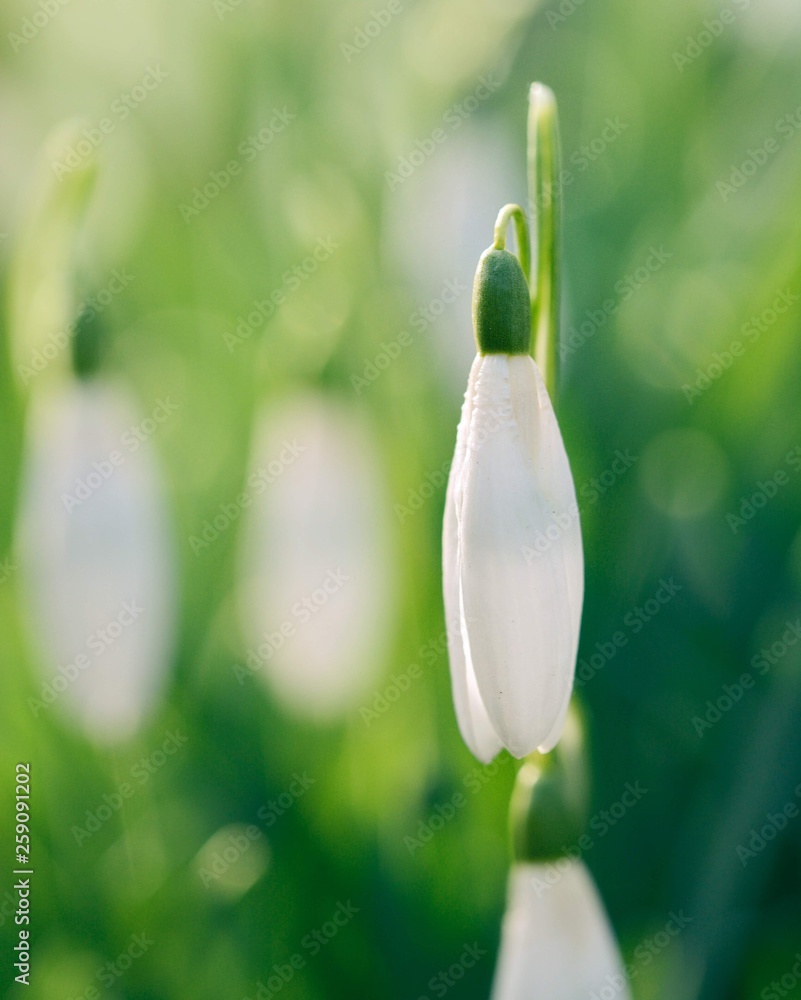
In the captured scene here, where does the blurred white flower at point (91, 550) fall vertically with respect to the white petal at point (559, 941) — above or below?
above

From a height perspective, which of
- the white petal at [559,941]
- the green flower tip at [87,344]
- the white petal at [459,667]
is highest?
the green flower tip at [87,344]

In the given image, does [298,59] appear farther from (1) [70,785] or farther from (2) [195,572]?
(1) [70,785]

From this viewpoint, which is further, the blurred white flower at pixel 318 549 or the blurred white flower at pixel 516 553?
the blurred white flower at pixel 318 549

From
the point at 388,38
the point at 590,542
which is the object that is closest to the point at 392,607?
the point at 590,542

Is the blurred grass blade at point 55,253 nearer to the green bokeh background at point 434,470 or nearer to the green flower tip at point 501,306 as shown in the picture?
the green bokeh background at point 434,470

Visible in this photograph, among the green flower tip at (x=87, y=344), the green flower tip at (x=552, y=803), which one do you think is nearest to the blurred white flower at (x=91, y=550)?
the green flower tip at (x=87, y=344)

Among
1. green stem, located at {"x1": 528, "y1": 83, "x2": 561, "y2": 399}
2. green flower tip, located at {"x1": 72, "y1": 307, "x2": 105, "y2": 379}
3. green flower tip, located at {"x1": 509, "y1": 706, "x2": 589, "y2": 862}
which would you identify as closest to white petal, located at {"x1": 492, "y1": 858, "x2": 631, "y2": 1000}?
green flower tip, located at {"x1": 509, "y1": 706, "x2": 589, "y2": 862}

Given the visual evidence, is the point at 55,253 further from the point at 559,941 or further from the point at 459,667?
the point at 559,941

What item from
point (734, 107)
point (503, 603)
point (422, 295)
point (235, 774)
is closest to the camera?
point (503, 603)
